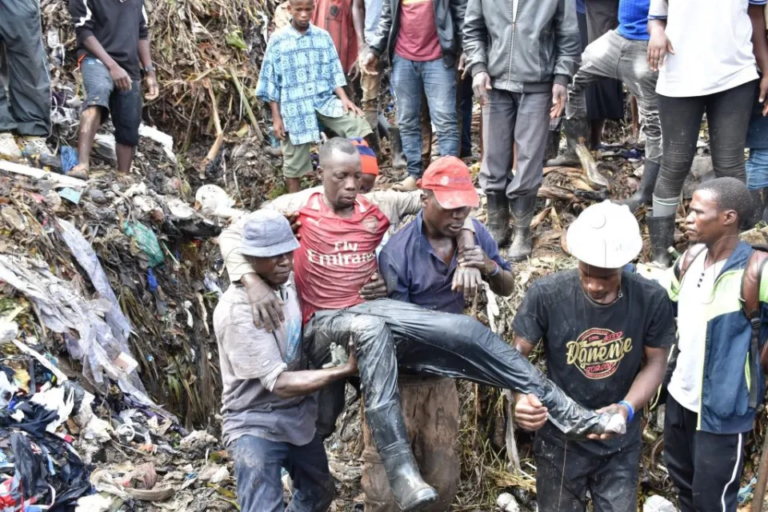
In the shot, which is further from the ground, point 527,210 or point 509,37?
point 509,37

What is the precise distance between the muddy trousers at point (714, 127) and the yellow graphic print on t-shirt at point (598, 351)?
6.59 feet

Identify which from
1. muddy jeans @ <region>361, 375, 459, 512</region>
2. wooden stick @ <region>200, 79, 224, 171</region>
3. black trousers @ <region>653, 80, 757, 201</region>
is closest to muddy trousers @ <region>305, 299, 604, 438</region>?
muddy jeans @ <region>361, 375, 459, 512</region>

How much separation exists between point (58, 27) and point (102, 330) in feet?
15.0

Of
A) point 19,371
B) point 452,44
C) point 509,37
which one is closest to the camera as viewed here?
point 19,371

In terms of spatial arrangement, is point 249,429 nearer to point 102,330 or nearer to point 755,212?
point 102,330

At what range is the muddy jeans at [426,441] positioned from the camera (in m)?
4.72

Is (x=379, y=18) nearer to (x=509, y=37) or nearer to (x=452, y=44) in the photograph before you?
(x=452, y=44)

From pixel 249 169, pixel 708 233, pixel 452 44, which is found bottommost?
pixel 249 169

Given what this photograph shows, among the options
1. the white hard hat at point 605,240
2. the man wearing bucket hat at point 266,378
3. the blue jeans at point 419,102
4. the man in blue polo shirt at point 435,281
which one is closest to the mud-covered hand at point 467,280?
the man in blue polo shirt at point 435,281

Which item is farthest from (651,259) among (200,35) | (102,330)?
(200,35)

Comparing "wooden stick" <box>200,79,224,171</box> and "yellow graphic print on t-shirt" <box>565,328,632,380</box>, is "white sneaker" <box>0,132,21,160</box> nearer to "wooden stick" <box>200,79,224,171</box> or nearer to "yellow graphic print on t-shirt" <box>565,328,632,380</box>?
"wooden stick" <box>200,79,224,171</box>

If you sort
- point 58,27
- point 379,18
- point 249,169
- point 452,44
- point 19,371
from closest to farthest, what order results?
point 19,371, point 452,44, point 379,18, point 58,27, point 249,169

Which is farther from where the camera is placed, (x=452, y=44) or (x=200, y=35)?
(x=200, y=35)

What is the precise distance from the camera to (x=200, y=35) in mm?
10344
